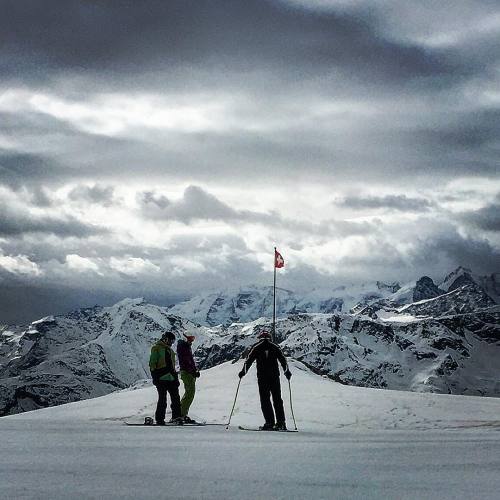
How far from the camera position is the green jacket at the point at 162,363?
54.6ft

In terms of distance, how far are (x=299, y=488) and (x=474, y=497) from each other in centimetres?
145

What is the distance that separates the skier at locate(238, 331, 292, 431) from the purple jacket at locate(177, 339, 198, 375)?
206cm

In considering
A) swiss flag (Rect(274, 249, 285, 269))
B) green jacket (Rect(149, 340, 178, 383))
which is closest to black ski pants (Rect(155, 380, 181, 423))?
green jacket (Rect(149, 340, 178, 383))

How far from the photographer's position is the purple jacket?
17406 mm

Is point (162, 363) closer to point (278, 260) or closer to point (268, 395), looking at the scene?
point (268, 395)

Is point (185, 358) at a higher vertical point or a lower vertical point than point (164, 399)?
higher

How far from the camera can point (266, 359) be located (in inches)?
621

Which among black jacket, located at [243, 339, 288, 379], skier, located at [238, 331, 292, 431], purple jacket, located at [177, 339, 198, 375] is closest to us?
skier, located at [238, 331, 292, 431]

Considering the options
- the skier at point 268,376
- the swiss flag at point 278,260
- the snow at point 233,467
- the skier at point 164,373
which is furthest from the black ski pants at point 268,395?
the swiss flag at point 278,260

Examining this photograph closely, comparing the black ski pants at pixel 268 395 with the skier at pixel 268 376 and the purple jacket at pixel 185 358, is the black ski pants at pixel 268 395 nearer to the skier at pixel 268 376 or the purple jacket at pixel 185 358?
the skier at pixel 268 376

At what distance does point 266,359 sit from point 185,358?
2.87 meters

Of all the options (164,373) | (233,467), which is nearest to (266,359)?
(164,373)

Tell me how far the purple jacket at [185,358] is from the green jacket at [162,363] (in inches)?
23.8

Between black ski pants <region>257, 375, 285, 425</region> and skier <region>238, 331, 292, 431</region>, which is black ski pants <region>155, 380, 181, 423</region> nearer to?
skier <region>238, 331, 292, 431</region>
